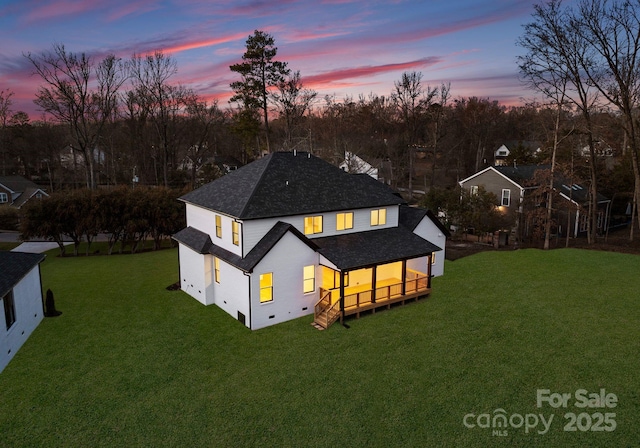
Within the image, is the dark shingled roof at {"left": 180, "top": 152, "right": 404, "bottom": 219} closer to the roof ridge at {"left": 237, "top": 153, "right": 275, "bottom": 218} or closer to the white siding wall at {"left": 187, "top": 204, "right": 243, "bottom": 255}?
the roof ridge at {"left": 237, "top": 153, "right": 275, "bottom": 218}

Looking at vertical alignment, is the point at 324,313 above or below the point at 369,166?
below

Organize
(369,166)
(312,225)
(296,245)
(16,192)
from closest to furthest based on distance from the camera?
(296,245) → (312,225) → (16,192) → (369,166)

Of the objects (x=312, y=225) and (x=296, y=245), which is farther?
(x=312, y=225)

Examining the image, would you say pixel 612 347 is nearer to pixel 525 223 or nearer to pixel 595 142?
pixel 525 223

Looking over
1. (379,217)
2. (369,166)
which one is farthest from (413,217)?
(369,166)

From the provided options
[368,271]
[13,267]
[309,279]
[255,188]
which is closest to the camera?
[13,267]

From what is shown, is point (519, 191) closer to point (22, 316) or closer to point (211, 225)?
point (211, 225)

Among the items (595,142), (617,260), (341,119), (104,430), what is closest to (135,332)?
(104,430)

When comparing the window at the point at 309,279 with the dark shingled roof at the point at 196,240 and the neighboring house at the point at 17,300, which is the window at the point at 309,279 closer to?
the dark shingled roof at the point at 196,240
